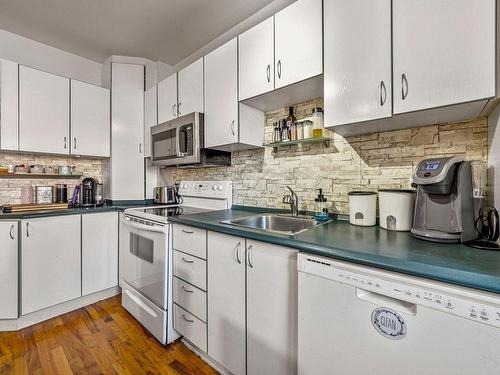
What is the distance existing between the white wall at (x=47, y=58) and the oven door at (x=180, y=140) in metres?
1.29

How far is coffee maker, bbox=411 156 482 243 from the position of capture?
955 millimetres

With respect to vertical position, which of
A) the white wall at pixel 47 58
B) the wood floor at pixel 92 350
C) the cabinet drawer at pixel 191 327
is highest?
the white wall at pixel 47 58

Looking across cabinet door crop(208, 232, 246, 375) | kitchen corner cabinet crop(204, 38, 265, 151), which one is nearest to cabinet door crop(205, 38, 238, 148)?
kitchen corner cabinet crop(204, 38, 265, 151)

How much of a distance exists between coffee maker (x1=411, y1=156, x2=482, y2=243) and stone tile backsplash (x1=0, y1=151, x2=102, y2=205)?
10.4ft

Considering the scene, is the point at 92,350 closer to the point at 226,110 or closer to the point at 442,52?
the point at 226,110

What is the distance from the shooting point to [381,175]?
144cm

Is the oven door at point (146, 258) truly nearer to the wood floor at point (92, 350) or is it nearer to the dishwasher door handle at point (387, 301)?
the wood floor at point (92, 350)

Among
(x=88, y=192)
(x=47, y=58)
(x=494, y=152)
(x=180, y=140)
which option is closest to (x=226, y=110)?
(x=180, y=140)

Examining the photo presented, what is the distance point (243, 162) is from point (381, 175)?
3.73ft

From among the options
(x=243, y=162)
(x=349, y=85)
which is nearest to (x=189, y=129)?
(x=243, y=162)

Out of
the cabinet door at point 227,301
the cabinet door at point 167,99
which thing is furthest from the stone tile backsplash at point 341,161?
the cabinet door at point 167,99

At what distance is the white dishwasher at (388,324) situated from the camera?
0.66m

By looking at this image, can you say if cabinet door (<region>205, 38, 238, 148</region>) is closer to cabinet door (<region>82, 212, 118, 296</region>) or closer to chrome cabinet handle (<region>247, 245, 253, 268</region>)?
chrome cabinet handle (<region>247, 245, 253, 268</region>)

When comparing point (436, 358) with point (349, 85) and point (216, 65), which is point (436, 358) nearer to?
point (349, 85)
